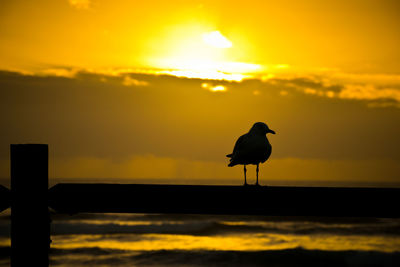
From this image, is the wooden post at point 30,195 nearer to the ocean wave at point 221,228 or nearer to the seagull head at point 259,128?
the seagull head at point 259,128

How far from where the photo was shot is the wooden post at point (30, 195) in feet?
10.7

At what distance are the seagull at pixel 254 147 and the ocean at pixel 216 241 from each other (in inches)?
504

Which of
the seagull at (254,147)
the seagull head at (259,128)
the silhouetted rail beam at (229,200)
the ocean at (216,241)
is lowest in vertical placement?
the ocean at (216,241)

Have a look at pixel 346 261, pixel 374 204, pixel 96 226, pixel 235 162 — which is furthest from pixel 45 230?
pixel 96 226

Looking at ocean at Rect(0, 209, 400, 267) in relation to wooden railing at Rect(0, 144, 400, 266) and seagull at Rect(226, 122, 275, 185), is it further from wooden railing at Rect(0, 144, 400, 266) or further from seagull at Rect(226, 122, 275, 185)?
wooden railing at Rect(0, 144, 400, 266)

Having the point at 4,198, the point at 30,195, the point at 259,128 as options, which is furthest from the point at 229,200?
the point at 259,128

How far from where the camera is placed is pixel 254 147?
26.9 feet

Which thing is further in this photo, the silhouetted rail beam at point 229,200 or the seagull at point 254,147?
the seagull at point 254,147

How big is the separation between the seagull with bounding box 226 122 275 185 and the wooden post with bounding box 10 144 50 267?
202 inches

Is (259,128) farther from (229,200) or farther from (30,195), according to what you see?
(30,195)

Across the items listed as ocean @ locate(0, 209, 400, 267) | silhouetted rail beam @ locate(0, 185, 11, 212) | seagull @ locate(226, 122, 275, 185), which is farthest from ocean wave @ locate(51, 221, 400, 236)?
silhouetted rail beam @ locate(0, 185, 11, 212)

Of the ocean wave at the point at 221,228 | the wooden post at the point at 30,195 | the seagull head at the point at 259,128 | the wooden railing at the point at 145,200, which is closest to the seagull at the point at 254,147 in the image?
the seagull head at the point at 259,128

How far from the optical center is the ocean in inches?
957

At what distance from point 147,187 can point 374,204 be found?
4.63 ft
